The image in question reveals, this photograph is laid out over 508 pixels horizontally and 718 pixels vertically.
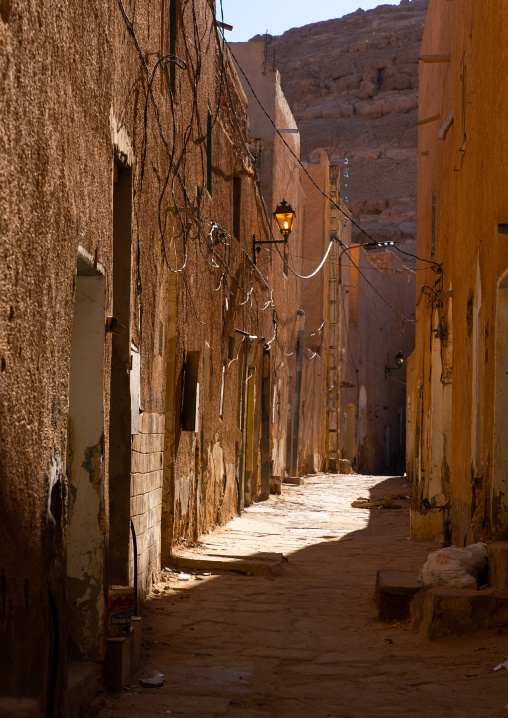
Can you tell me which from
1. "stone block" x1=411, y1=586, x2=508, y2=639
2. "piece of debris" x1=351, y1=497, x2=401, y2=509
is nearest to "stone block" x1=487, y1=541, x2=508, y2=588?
"stone block" x1=411, y1=586, x2=508, y2=639

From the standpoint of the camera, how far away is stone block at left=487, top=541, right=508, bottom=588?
6.52 m

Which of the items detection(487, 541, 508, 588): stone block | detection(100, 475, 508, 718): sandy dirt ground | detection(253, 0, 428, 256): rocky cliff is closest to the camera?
detection(100, 475, 508, 718): sandy dirt ground

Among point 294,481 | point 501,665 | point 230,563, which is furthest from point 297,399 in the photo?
point 501,665

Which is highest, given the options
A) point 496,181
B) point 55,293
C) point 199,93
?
point 199,93

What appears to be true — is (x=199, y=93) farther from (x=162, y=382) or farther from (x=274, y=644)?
(x=274, y=644)

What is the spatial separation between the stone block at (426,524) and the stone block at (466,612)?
5.52 m

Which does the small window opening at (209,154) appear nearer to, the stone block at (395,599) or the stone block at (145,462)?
the stone block at (145,462)

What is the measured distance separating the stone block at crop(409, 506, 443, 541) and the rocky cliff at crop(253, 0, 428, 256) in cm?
3970

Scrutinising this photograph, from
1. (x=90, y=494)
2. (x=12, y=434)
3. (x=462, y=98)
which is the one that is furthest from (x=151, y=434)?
(x=462, y=98)

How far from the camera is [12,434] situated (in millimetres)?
3242

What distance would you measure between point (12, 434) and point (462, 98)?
896 centimetres

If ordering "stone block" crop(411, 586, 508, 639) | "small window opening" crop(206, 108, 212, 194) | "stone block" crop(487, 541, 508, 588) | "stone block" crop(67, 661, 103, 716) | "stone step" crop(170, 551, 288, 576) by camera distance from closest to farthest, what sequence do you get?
"stone block" crop(67, 661, 103, 716)
"stone block" crop(411, 586, 508, 639)
"stone block" crop(487, 541, 508, 588)
"stone step" crop(170, 551, 288, 576)
"small window opening" crop(206, 108, 212, 194)

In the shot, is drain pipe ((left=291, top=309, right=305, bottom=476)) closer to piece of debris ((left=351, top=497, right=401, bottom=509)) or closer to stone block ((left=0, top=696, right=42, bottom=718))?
piece of debris ((left=351, top=497, right=401, bottom=509))

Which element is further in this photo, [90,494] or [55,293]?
[90,494]
